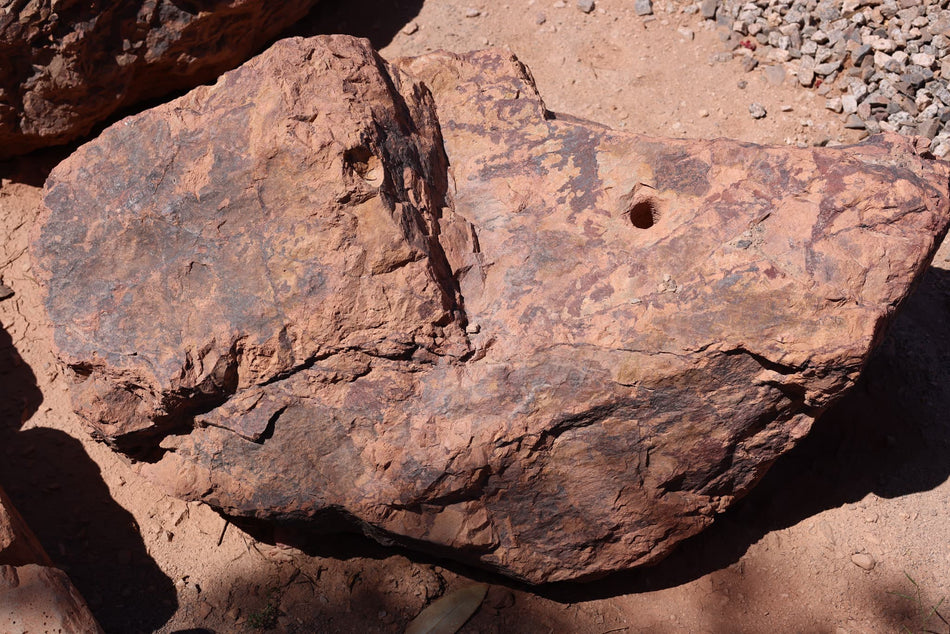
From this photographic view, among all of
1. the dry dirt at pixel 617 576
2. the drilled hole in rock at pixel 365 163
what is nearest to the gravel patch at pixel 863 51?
the dry dirt at pixel 617 576

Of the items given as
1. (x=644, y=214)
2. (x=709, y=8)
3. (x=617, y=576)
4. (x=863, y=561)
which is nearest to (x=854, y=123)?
(x=709, y=8)

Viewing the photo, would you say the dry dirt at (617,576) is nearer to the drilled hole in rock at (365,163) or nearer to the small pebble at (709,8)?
the drilled hole in rock at (365,163)

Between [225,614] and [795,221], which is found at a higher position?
[795,221]

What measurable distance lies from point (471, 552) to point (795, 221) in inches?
53.1

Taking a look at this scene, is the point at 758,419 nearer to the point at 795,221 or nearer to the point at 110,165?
the point at 795,221

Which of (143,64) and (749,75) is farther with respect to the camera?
(749,75)

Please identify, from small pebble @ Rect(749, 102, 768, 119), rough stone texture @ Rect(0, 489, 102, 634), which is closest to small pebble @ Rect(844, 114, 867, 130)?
small pebble @ Rect(749, 102, 768, 119)

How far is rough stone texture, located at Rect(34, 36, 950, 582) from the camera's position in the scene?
A: 2.25m

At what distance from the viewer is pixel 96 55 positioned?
351 cm

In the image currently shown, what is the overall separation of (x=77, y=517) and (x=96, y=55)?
193 centimetres

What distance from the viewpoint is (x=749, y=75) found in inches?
168

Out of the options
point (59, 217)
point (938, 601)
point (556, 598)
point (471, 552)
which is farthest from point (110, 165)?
point (938, 601)

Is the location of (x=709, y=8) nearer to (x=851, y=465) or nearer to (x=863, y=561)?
(x=851, y=465)

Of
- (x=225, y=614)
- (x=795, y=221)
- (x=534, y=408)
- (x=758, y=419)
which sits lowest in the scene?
(x=225, y=614)
